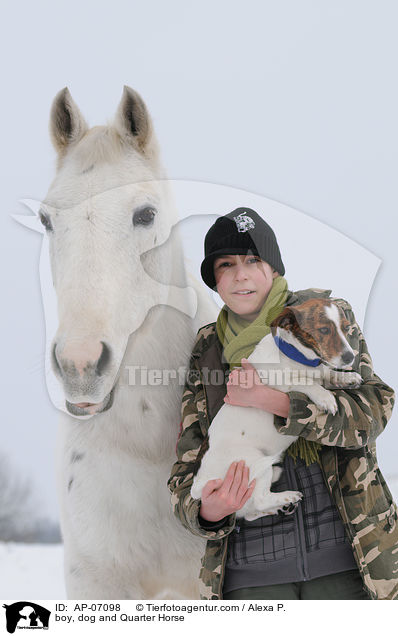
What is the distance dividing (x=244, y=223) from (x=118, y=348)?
0.43 meters

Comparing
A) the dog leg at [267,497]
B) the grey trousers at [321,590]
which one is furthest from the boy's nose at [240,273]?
the grey trousers at [321,590]

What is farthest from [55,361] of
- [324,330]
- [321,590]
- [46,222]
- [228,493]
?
[321,590]

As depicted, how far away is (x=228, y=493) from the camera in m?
1.25

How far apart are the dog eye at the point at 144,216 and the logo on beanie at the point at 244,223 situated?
0.67 ft

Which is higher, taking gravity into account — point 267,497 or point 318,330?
point 318,330

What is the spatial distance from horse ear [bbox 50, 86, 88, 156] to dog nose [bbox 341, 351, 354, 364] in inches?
33.7

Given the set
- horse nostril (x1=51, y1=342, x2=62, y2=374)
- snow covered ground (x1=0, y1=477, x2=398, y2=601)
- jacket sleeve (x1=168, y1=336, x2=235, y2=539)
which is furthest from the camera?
snow covered ground (x1=0, y1=477, x2=398, y2=601)

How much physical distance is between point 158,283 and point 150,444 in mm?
447

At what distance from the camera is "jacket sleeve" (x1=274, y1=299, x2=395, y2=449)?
4.08 ft

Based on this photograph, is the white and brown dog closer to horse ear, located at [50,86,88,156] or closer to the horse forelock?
the horse forelock
